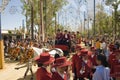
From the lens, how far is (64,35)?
51.5 ft

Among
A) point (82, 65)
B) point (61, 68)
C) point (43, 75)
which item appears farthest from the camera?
point (82, 65)

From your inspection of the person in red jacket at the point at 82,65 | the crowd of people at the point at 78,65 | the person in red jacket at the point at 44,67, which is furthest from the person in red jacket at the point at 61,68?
the person in red jacket at the point at 82,65

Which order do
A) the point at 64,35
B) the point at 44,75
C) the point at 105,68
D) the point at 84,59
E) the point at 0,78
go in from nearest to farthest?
1. the point at 44,75
2. the point at 105,68
3. the point at 84,59
4. the point at 64,35
5. the point at 0,78

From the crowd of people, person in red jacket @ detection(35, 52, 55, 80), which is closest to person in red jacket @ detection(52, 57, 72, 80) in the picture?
the crowd of people

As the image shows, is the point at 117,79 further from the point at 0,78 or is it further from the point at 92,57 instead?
the point at 0,78

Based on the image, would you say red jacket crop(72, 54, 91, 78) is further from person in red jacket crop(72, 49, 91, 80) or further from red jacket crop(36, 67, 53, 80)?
red jacket crop(36, 67, 53, 80)

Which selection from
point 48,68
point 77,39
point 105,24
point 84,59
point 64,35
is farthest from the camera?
point 105,24

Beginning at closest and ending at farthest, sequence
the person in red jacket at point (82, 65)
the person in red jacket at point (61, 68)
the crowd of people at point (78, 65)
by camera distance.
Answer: the person in red jacket at point (61, 68)
the crowd of people at point (78, 65)
the person in red jacket at point (82, 65)

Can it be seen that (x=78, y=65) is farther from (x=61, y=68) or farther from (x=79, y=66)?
(x=61, y=68)

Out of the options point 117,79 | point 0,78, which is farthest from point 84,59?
point 0,78

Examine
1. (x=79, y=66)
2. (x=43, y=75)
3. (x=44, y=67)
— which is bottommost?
(x=79, y=66)

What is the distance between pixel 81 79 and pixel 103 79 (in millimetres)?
2577

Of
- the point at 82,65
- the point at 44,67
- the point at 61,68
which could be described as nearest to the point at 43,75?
the point at 44,67

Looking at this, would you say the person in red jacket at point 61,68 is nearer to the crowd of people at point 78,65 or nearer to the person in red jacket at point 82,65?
the crowd of people at point 78,65
